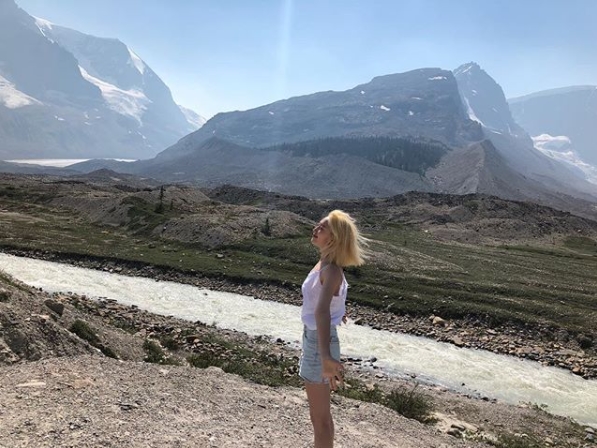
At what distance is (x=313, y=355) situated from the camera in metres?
8.26

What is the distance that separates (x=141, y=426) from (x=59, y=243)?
53.8 meters

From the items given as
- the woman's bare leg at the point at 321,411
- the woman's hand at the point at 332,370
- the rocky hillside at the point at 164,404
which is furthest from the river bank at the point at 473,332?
the woman's hand at the point at 332,370

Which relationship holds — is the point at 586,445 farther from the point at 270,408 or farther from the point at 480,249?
the point at 480,249

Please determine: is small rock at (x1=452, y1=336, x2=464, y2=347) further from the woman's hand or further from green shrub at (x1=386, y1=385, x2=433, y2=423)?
the woman's hand

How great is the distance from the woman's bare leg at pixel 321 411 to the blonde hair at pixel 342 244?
2330 millimetres

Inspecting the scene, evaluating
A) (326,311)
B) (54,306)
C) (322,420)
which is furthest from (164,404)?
(54,306)

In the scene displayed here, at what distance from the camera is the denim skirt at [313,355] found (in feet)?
26.9

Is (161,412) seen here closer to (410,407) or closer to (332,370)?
(332,370)

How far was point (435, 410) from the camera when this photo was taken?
67.6 ft

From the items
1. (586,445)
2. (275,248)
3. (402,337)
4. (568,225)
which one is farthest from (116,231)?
(568,225)

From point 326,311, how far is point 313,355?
3.29 feet

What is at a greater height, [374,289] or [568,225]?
[568,225]

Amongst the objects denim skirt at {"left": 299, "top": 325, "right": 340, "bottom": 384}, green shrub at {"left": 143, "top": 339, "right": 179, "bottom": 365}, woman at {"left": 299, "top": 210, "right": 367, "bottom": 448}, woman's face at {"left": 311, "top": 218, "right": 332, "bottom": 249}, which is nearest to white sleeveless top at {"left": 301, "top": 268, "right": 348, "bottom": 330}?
woman at {"left": 299, "top": 210, "right": 367, "bottom": 448}

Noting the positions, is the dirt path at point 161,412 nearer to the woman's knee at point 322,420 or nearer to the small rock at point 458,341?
the woman's knee at point 322,420
